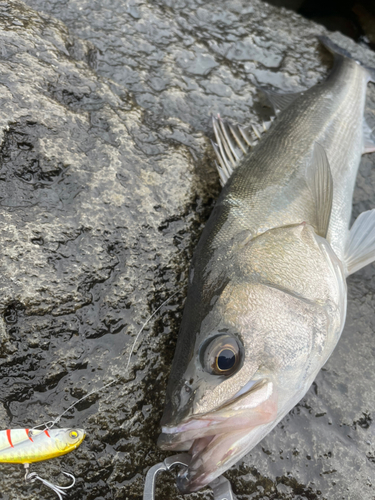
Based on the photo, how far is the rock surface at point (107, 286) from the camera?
82.0 inches

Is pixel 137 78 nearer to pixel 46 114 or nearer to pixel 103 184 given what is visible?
pixel 46 114

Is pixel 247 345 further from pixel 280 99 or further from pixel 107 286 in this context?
pixel 280 99

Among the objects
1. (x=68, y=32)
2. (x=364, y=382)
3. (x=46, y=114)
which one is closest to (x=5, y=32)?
(x=68, y=32)

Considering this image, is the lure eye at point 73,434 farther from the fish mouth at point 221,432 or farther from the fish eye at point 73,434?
the fish mouth at point 221,432

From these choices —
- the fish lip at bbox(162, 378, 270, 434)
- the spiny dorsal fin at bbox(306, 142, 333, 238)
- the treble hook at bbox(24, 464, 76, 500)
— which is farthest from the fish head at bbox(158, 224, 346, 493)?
the treble hook at bbox(24, 464, 76, 500)

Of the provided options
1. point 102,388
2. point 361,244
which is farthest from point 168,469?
point 361,244

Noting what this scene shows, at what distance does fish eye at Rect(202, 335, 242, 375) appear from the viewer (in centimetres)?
172

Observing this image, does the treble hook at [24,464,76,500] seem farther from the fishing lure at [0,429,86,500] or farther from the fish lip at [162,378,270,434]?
the fish lip at [162,378,270,434]

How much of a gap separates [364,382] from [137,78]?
3.29 metres

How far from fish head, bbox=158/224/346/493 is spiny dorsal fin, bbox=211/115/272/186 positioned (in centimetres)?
77

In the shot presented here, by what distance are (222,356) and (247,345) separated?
0.13 metres

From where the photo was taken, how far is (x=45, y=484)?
1.94m

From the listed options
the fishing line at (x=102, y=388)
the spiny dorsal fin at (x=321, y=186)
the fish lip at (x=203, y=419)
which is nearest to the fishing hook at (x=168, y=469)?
the fish lip at (x=203, y=419)

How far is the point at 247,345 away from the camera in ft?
5.77
